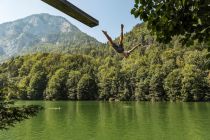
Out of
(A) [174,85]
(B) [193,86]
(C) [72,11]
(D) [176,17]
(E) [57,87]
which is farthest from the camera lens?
(E) [57,87]

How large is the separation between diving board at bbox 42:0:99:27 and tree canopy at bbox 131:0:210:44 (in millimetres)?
715

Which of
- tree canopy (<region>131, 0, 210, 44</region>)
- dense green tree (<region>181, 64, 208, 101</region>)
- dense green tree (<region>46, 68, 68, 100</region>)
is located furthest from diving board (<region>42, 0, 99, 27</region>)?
dense green tree (<region>46, 68, 68, 100</region>)

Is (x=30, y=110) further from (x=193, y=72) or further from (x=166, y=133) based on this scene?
(x=193, y=72)

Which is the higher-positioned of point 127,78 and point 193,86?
point 127,78

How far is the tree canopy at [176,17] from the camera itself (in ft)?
10.8

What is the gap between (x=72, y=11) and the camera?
2.72m

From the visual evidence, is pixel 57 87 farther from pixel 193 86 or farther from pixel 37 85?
pixel 193 86

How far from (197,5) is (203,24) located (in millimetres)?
269

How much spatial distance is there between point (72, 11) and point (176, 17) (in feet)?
3.68

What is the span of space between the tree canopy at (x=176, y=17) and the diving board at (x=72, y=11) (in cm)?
71

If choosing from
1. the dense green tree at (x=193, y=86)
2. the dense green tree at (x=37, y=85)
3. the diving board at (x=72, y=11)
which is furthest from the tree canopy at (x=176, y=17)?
the dense green tree at (x=37, y=85)

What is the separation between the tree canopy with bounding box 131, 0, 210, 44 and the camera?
3.29m

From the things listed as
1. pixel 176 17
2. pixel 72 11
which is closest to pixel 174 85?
pixel 176 17

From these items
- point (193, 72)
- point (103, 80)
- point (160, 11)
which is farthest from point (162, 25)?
point (103, 80)
